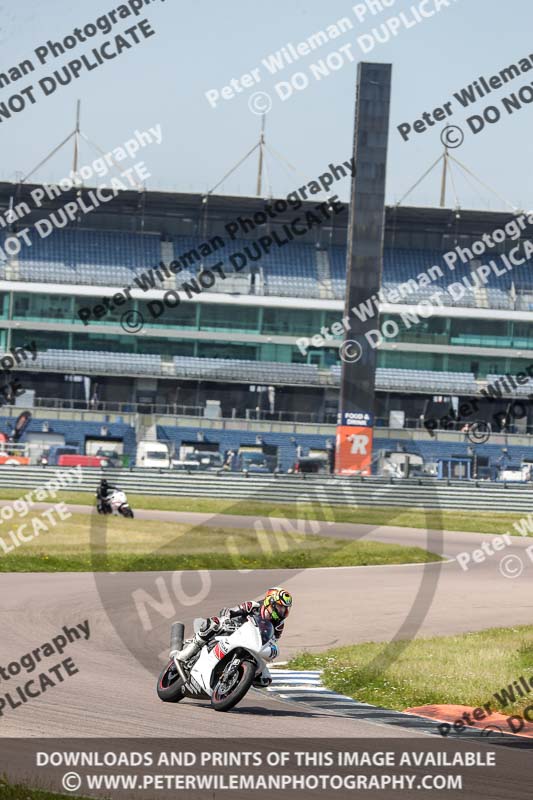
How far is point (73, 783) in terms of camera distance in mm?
8547

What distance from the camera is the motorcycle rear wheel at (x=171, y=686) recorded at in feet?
39.6

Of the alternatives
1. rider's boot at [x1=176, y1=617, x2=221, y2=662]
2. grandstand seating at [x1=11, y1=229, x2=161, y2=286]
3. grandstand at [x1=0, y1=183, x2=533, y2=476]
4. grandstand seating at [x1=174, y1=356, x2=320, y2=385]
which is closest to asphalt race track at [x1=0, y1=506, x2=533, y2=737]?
rider's boot at [x1=176, y1=617, x2=221, y2=662]

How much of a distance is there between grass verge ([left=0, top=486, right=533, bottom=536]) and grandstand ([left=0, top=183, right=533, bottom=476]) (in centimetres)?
2364

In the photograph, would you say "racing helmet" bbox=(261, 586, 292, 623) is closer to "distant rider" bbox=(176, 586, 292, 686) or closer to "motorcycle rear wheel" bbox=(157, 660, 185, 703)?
"distant rider" bbox=(176, 586, 292, 686)

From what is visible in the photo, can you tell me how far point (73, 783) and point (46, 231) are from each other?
2784 inches

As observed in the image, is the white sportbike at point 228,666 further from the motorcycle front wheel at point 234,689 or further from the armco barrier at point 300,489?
the armco barrier at point 300,489

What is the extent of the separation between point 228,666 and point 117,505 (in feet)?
86.7

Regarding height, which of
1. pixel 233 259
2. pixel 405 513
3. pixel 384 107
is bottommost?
pixel 405 513

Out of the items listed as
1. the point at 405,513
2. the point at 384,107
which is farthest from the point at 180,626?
the point at 384,107

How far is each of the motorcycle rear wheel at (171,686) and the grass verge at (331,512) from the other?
3084cm

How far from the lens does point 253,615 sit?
11719 millimetres

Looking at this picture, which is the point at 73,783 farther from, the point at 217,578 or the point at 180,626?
the point at 217,578

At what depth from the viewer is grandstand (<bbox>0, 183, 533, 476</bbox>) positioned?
73500 millimetres

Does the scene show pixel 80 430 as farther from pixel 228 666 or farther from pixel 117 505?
pixel 228 666
